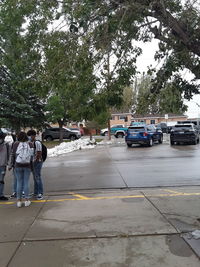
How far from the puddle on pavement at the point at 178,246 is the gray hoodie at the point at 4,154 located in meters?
4.57

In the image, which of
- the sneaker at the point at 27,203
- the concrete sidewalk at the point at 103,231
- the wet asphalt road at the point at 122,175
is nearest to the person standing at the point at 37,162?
the concrete sidewalk at the point at 103,231

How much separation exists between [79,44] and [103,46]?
0.43 meters

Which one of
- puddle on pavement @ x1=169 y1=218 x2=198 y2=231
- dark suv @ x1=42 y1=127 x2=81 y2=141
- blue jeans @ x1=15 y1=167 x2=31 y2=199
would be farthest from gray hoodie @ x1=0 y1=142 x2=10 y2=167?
dark suv @ x1=42 y1=127 x2=81 y2=141

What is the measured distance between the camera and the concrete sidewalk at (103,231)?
4.23 m

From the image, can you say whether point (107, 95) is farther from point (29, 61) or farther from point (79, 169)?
point (79, 169)

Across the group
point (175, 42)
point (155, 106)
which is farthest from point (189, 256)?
point (175, 42)

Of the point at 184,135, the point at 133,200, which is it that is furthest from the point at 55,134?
the point at 133,200

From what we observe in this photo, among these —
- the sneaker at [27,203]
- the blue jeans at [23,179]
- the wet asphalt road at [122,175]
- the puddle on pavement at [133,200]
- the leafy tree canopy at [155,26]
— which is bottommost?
the puddle on pavement at [133,200]

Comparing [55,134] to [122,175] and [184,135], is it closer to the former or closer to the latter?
[184,135]

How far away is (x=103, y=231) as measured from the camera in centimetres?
525

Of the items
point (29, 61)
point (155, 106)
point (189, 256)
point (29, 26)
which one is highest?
point (29, 26)

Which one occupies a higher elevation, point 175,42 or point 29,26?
point 29,26

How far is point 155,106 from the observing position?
618 cm

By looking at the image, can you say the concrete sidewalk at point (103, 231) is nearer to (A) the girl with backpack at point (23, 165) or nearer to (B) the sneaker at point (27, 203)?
(B) the sneaker at point (27, 203)
